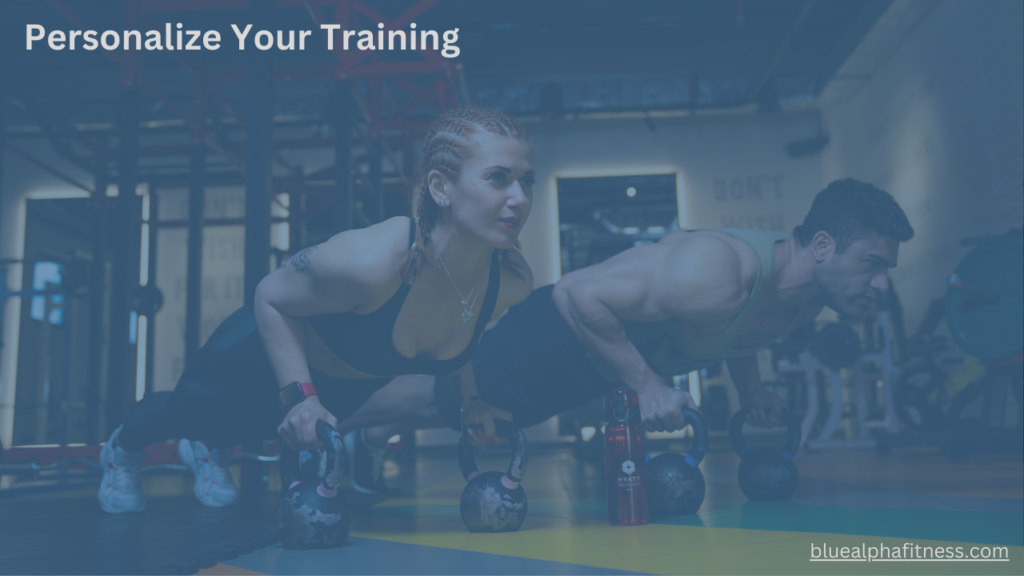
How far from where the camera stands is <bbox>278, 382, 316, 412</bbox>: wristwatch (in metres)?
1.58

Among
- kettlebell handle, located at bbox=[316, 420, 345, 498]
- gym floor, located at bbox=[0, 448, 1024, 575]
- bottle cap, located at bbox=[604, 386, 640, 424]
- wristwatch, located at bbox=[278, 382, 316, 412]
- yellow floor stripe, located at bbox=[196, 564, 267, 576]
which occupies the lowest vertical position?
gym floor, located at bbox=[0, 448, 1024, 575]

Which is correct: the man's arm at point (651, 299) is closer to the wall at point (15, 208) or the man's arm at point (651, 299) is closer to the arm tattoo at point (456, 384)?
the arm tattoo at point (456, 384)

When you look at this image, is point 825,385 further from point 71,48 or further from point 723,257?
point 71,48

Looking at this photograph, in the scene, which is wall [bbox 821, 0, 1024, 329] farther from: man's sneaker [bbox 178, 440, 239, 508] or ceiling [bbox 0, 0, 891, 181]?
man's sneaker [bbox 178, 440, 239, 508]

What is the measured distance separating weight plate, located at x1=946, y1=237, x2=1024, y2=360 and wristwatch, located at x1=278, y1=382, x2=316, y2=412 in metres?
3.02

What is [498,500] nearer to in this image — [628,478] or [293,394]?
[628,478]

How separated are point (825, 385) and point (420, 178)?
699cm

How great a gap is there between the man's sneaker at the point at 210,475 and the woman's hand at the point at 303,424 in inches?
37.8

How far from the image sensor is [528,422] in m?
2.45

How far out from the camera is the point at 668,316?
1991 mm

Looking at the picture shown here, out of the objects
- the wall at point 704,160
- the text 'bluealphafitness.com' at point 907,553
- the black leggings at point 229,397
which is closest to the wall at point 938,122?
the wall at point 704,160

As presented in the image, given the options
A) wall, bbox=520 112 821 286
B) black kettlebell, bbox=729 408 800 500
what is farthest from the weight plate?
wall, bbox=520 112 821 286

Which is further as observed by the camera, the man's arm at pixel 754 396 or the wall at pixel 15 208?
the wall at pixel 15 208

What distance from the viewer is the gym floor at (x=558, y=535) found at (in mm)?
1260
